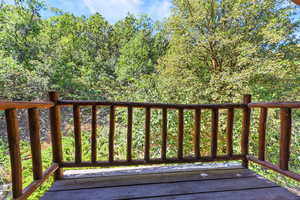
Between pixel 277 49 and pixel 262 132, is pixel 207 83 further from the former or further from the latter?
pixel 262 132

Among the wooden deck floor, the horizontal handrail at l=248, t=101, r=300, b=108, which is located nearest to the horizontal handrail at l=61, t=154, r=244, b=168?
the wooden deck floor

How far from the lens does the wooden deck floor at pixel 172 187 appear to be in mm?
1227

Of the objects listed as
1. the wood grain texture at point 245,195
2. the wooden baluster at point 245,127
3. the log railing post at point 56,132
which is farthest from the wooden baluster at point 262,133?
the log railing post at point 56,132

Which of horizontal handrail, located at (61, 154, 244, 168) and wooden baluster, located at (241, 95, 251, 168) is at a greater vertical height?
wooden baluster, located at (241, 95, 251, 168)

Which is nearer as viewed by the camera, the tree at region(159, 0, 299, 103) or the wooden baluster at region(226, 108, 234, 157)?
the wooden baluster at region(226, 108, 234, 157)

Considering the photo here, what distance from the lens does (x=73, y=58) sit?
8.90 m

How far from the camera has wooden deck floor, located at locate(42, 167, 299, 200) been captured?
1.23 metres

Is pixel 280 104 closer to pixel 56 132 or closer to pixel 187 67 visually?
pixel 56 132

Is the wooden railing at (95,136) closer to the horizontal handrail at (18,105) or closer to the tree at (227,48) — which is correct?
the horizontal handrail at (18,105)

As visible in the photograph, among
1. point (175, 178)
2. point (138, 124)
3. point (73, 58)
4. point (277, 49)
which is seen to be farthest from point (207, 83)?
point (73, 58)

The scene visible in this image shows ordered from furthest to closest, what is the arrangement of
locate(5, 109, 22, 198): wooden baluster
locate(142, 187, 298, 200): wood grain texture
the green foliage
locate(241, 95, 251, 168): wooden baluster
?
the green foliage < locate(241, 95, 251, 168): wooden baluster < locate(142, 187, 298, 200): wood grain texture < locate(5, 109, 22, 198): wooden baluster

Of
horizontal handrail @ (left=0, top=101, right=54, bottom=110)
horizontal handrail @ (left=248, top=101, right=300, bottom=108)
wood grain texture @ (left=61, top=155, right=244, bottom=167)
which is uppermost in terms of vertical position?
horizontal handrail @ (left=0, top=101, right=54, bottom=110)

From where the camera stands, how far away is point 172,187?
135cm

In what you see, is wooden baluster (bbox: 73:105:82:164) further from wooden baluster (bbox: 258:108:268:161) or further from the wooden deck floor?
wooden baluster (bbox: 258:108:268:161)
